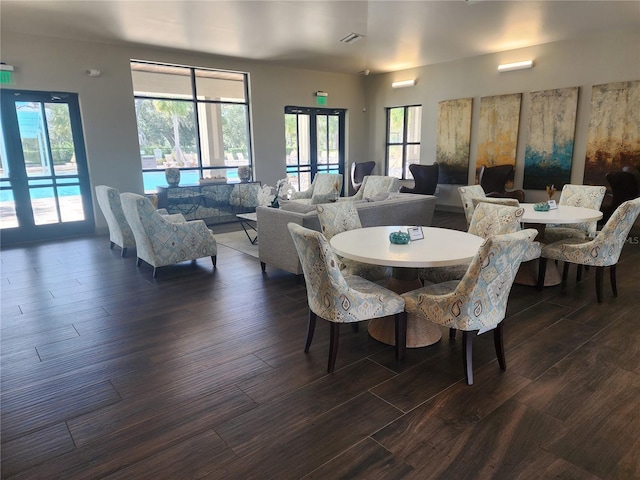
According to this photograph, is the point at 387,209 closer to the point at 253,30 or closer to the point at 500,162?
the point at 253,30

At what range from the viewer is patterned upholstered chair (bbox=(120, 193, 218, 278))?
170 inches

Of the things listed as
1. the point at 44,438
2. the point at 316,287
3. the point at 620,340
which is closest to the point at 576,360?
the point at 620,340

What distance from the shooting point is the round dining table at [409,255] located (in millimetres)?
2449

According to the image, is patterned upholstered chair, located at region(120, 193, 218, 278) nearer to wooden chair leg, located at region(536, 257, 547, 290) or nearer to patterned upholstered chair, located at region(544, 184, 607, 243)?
wooden chair leg, located at region(536, 257, 547, 290)

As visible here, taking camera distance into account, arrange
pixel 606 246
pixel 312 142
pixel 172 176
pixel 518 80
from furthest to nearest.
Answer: pixel 312 142 < pixel 518 80 < pixel 172 176 < pixel 606 246

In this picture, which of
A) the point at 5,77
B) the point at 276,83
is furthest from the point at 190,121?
the point at 5,77

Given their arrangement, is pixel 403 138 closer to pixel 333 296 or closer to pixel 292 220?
pixel 292 220

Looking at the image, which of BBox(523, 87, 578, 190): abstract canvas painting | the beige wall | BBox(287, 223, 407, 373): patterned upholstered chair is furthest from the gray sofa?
the beige wall

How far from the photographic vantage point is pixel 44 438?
1.99 meters

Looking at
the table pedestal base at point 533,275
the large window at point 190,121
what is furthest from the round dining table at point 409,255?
the large window at point 190,121

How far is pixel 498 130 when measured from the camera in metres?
7.53

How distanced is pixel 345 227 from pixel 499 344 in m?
1.51

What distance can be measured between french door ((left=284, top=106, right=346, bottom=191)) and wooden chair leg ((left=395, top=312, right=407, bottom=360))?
22.7ft

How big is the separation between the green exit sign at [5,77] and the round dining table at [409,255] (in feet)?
18.8
